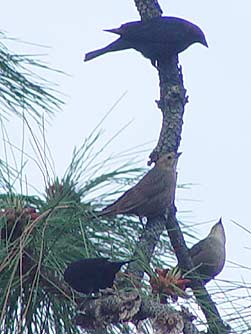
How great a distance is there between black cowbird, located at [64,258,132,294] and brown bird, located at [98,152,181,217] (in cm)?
20

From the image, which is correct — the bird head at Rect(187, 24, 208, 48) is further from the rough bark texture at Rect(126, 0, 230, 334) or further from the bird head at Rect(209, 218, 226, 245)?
the rough bark texture at Rect(126, 0, 230, 334)

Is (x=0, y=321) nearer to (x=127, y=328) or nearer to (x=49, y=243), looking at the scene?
(x=49, y=243)

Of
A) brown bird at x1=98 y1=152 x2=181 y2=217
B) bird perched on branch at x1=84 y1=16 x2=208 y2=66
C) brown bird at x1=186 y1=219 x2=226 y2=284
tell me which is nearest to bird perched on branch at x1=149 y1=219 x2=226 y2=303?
brown bird at x1=186 y1=219 x2=226 y2=284

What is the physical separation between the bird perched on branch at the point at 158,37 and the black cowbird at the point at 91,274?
664 mm

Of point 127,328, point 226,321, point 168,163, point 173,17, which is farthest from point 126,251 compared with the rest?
point 173,17

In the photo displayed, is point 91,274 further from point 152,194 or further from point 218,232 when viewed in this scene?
point 218,232

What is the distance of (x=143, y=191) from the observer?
6.98ft

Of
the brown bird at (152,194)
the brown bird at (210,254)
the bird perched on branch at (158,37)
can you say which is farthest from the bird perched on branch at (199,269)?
the bird perched on branch at (158,37)

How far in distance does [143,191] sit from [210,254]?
416mm

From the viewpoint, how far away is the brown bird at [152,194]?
1823mm

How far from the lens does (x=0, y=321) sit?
1.47 metres

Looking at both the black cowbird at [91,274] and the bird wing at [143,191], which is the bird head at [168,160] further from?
the black cowbird at [91,274]

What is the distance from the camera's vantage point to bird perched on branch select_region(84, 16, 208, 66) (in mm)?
2227

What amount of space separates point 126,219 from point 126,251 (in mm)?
146
